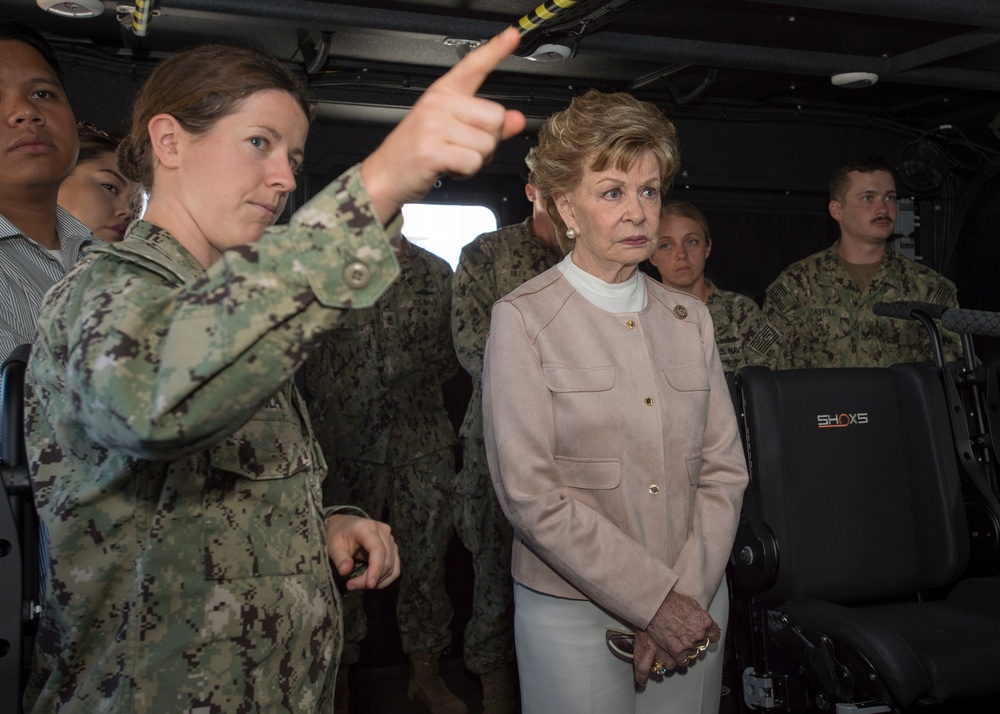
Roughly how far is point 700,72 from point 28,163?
3.28 meters

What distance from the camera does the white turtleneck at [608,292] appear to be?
2068mm

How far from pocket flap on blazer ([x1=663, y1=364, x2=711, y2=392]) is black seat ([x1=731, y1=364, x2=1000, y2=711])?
26.3 inches

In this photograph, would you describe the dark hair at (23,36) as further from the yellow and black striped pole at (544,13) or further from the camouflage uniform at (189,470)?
the yellow and black striped pole at (544,13)

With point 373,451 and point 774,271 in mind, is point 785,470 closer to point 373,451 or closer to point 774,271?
point 373,451

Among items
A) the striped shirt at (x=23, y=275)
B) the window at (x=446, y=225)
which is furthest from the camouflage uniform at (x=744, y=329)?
the striped shirt at (x=23, y=275)

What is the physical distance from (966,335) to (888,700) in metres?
1.30

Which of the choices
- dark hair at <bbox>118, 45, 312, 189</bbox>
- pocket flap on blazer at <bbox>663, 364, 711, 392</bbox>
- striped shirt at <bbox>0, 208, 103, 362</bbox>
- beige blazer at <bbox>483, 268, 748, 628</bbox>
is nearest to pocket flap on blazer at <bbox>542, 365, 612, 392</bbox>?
beige blazer at <bbox>483, 268, 748, 628</bbox>

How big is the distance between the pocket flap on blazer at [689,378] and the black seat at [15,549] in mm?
1273

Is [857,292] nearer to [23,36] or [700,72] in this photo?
[700,72]

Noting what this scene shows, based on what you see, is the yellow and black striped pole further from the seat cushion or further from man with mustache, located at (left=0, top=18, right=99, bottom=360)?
the seat cushion

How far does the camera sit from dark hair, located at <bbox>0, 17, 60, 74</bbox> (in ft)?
6.52

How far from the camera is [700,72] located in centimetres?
439

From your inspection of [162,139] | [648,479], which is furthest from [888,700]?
[162,139]

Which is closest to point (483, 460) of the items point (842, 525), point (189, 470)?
point (842, 525)
